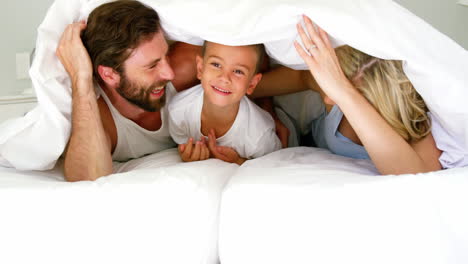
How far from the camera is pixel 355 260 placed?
773 mm

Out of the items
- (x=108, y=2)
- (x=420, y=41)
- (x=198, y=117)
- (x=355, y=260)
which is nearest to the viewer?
(x=355, y=260)

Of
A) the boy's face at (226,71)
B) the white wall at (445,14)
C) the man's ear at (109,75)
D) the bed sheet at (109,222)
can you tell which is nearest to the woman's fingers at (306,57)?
the boy's face at (226,71)

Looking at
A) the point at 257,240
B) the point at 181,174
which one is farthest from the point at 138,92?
the point at 257,240

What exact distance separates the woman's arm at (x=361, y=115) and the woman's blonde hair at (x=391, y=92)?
0.19ft

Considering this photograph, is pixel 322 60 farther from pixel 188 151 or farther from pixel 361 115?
pixel 188 151

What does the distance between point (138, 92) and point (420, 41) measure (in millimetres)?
765

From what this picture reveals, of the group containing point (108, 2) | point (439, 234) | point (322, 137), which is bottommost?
point (322, 137)

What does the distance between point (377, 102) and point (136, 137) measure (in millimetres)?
740

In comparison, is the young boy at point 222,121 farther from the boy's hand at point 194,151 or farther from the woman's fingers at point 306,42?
the woman's fingers at point 306,42

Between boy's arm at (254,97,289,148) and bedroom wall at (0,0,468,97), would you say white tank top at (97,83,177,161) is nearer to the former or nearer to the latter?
boy's arm at (254,97,289,148)

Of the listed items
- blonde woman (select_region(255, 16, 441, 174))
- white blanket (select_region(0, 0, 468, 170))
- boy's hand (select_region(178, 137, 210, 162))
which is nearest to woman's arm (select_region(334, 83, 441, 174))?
blonde woman (select_region(255, 16, 441, 174))

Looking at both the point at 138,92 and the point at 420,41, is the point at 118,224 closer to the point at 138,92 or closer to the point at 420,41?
the point at 138,92

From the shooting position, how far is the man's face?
1.18m

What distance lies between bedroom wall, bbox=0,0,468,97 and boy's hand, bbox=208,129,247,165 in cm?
109
